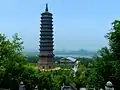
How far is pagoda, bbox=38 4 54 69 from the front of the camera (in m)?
70.6

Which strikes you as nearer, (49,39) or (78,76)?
(78,76)

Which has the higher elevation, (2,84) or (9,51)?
(9,51)

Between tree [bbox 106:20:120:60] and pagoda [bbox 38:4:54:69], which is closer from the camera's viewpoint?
tree [bbox 106:20:120:60]

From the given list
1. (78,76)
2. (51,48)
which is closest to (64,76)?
(78,76)

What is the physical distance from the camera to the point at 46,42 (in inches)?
2800

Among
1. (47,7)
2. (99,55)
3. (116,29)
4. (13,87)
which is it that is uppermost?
(47,7)

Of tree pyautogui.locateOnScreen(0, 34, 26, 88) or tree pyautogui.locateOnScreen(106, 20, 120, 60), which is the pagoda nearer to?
tree pyautogui.locateOnScreen(0, 34, 26, 88)

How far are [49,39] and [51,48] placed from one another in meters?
1.90

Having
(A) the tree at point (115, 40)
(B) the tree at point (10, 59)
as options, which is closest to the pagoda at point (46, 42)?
(B) the tree at point (10, 59)

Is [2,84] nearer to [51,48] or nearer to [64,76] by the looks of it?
[64,76]

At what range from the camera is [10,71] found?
29547mm

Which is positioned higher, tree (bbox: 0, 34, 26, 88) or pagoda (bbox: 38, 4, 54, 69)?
pagoda (bbox: 38, 4, 54, 69)

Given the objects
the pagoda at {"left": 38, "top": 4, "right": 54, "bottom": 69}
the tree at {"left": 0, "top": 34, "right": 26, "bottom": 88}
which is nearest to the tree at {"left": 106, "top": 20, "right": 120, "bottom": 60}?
the tree at {"left": 0, "top": 34, "right": 26, "bottom": 88}

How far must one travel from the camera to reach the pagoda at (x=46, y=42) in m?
70.6
